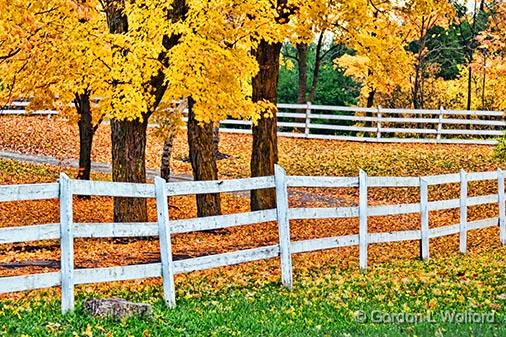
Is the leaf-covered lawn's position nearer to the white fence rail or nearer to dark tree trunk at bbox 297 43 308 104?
the white fence rail

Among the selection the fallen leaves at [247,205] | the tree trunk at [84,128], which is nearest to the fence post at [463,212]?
the fallen leaves at [247,205]

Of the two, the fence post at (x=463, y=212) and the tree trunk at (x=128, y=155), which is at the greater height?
the tree trunk at (x=128, y=155)

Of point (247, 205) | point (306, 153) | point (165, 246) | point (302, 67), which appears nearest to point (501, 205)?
point (247, 205)

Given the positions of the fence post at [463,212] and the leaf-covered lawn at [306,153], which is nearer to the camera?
the fence post at [463,212]

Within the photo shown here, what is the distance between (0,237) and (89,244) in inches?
341

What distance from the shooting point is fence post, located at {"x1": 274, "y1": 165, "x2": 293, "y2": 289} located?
11352 millimetres

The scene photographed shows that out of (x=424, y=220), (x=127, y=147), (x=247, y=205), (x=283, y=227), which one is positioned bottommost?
(x=247, y=205)

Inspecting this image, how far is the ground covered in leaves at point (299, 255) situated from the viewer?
359 inches

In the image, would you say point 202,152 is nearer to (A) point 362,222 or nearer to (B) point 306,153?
(A) point 362,222

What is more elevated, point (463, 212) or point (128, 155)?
point (128, 155)

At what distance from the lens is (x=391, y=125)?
39719 mm

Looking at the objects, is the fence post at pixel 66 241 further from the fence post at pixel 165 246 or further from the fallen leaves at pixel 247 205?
the fallen leaves at pixel 247 205

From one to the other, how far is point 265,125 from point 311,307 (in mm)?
11189

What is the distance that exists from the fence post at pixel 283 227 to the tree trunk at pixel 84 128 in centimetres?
1286
